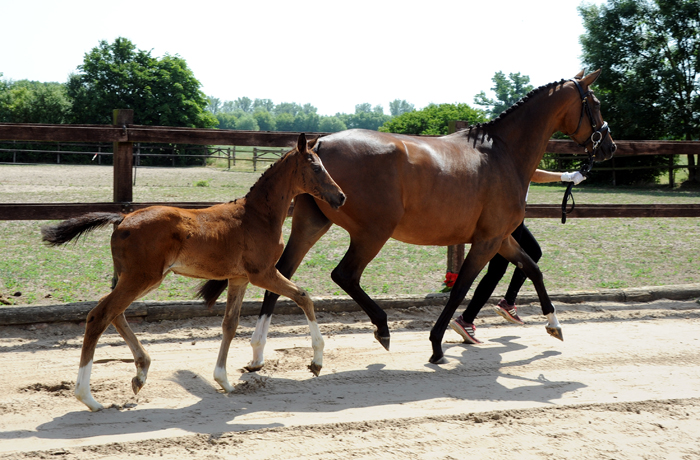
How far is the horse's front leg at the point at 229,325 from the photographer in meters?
3.82

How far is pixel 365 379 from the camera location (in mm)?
4211

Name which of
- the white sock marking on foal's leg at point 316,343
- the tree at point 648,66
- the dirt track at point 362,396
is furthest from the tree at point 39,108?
the white sock marking on foal's leg at point 316,343

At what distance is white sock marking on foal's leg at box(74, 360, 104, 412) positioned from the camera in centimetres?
334

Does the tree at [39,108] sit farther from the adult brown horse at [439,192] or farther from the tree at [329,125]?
the tree at [329,125]

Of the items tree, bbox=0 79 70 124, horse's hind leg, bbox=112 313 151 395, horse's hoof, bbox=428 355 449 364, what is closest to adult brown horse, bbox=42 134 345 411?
horse's hind leg, bbox=112 313 151 395

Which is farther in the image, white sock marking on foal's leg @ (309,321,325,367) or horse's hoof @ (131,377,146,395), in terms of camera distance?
white sock marking on foal's leg @ (309,321,325,367)

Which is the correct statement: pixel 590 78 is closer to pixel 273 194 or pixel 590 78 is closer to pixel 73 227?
pixel 273 194

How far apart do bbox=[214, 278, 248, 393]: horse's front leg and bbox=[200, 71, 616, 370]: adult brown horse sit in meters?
0.31

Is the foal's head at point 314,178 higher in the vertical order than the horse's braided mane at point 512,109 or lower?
lower

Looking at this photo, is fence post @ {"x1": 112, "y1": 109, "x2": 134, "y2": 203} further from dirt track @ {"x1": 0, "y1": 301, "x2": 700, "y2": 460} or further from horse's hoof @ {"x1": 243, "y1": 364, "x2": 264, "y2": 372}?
horse's hoof @ {"x1": 243, "y1": 364, "x2": 264, "y2": 372}

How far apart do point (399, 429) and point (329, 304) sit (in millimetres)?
2750

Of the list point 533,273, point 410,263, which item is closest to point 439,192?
point 533,273

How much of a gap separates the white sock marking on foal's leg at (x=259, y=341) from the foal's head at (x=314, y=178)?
40.7 inches

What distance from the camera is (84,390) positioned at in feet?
11.0
